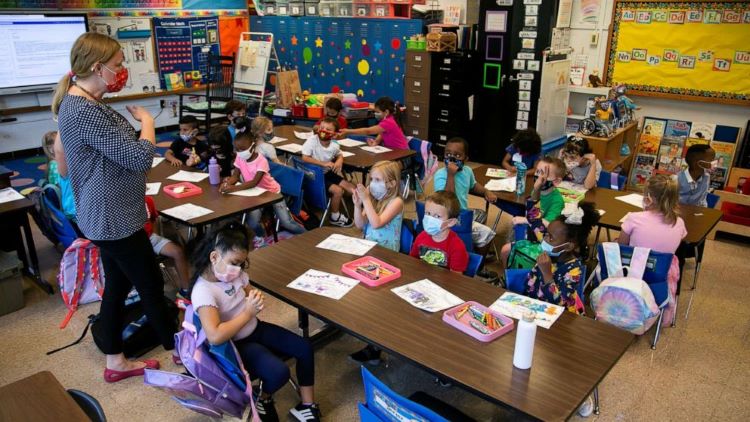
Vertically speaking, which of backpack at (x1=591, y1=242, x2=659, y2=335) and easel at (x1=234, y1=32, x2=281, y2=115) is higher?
easel at (x1=234, y1=32, x2=281, y2=115)

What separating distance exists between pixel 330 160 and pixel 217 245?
2.93 metres

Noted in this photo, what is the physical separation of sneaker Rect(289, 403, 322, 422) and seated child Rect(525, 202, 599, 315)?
4.08 feet

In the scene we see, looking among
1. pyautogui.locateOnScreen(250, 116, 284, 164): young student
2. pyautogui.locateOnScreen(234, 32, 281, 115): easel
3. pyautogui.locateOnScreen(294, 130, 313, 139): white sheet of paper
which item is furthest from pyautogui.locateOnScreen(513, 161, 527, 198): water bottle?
pyautogui.locateOnScreen(234, 32, 281, 115): easel

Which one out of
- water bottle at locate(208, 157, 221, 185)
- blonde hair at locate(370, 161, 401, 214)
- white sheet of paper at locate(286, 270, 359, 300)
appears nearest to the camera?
white sheet of paper at locate(286, 270, 359, 300)

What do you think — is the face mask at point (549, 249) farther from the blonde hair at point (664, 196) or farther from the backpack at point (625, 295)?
the blonde hair at point (664, 196)

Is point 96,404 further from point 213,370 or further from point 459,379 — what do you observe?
point 459,379

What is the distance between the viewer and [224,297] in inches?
99.7

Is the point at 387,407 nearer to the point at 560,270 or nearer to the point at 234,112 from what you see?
the point at 560,270

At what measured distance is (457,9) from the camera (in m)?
8.01

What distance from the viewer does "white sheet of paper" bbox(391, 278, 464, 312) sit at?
2510 millimetres

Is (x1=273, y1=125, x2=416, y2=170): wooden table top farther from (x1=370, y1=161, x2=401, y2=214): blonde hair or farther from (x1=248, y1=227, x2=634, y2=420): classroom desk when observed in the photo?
(x1=248, y1=227, x2=634, y2=420): classroom desk

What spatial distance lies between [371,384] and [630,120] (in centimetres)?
604

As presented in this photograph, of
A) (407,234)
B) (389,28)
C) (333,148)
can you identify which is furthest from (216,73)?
(407,234)

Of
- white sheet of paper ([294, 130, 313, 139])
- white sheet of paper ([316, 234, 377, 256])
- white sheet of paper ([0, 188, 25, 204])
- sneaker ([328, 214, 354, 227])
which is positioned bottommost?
sneaker ([328, 214, 354, 227])
